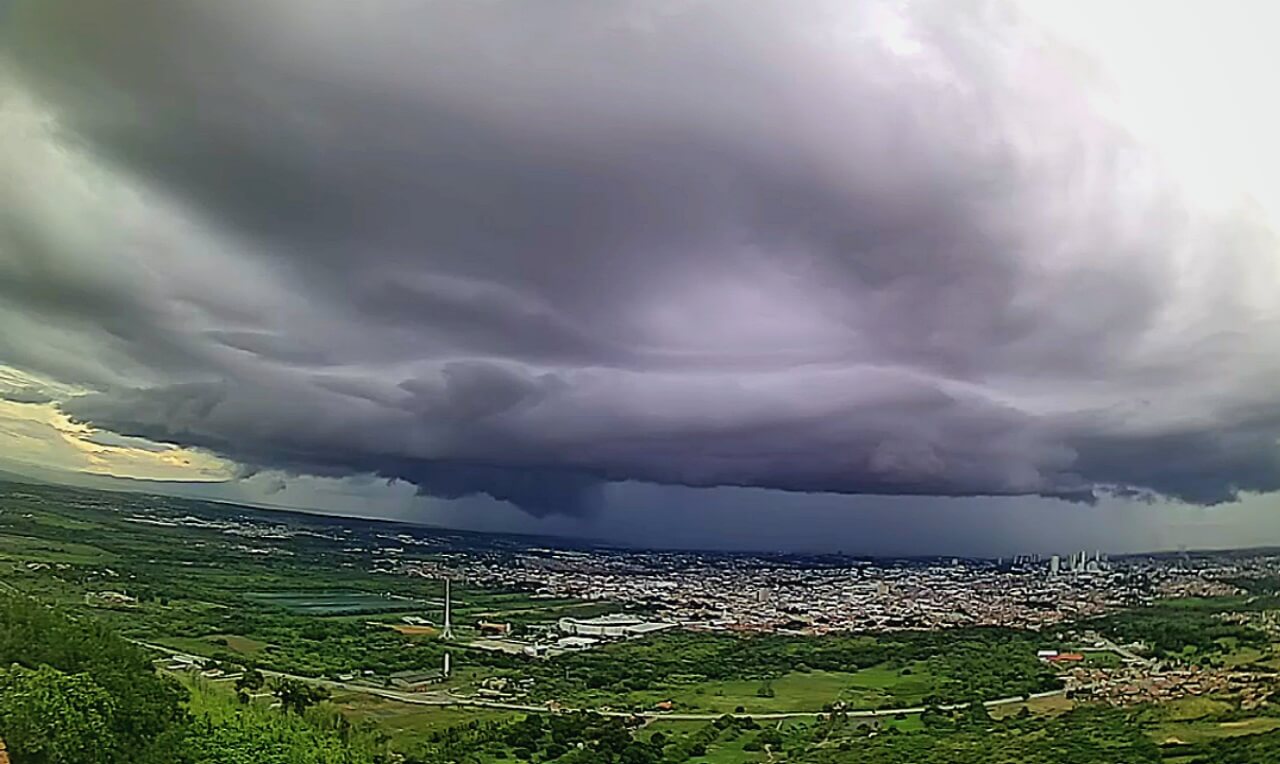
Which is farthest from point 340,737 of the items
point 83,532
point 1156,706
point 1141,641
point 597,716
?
point 1141,641

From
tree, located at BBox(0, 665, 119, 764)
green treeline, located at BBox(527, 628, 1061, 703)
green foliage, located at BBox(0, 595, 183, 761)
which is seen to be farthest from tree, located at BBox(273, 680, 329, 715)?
tree, located at BBox(0, 665, 119, 764)

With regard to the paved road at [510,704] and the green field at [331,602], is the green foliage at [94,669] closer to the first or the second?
the paved road at [510,704]

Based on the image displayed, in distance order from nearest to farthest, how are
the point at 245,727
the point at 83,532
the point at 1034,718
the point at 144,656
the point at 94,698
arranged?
the point at 94,698 → the point at 245,727 → the point at 144,656 → the point at 1034,718 → the point at 83,532

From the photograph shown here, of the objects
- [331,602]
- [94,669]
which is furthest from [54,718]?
[331,602]

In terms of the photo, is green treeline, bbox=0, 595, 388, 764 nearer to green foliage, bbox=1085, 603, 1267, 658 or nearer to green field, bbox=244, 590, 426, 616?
green field, bbox=244, 590, 426, 616

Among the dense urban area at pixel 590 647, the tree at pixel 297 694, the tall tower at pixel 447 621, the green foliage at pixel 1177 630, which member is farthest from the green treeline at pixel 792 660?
the tree at pixel 297 694

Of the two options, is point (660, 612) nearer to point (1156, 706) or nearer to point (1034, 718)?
point (1034, 718)
